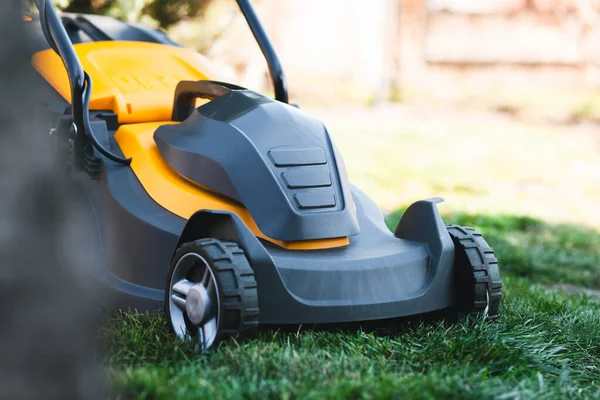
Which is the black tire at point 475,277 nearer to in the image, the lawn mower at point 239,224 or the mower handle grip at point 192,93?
the lawn mower at point 239,224

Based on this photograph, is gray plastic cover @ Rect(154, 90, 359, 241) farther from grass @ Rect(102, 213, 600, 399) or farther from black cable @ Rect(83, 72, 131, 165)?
grass @ Rect(102, 213, 600, 399)

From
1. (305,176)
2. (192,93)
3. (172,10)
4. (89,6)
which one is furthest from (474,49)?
(305,176)

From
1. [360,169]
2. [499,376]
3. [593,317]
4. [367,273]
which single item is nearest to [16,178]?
[367,273]

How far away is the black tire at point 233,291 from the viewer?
210cm

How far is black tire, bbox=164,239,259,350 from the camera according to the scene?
210cm

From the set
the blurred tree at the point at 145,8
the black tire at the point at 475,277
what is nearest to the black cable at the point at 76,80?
the black tire at the point at 475,277

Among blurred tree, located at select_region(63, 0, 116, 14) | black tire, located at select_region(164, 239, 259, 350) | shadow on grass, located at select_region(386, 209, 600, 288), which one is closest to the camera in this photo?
black tire, located at select_region(164, 239, 259, 350)

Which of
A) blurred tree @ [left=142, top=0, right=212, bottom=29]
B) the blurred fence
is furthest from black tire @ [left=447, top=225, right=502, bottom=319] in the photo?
the blurred fence

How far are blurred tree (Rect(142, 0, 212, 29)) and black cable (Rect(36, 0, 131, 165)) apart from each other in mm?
2383

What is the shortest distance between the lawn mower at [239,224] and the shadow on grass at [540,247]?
68.9 inches

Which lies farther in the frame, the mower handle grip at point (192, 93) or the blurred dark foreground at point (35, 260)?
the mower handle grip at point (192, 93)

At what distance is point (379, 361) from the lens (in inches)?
86.0

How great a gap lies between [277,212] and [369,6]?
888 cm

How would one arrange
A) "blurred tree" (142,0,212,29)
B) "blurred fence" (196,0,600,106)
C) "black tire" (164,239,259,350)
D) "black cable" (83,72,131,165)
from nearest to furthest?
"black tire" (164,239,259,350), "black cable" (83,72,131,165), "blurred tree" (142,0,212,29), "blurred fence" (196,0,600,106)
